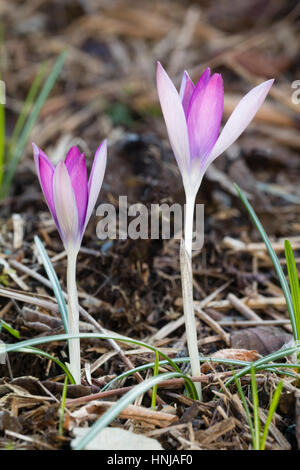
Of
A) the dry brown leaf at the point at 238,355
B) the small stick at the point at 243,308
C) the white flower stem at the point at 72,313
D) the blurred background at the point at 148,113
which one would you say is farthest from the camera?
the blurred background at the point at 148,113

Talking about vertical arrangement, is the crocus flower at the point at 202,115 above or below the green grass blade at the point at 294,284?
above

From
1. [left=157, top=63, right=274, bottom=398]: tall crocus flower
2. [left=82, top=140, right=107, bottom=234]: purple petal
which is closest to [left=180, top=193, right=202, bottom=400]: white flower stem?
[left=157, top=63, right=274, bottom=398]: tall crocus flower

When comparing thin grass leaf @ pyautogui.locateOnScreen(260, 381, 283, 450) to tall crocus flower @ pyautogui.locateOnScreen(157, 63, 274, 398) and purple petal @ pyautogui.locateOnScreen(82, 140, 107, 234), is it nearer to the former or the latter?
tall crocus flower @ pyautogui.locateOnScreen(157, 63, 274, 398)

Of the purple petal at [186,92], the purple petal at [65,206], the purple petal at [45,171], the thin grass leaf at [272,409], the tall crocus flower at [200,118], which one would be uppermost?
the purple petal at [186,92]

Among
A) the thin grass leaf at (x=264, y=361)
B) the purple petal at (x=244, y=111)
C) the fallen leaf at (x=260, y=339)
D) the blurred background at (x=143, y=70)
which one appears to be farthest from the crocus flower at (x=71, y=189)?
the blurred background at (x=143, y=70)

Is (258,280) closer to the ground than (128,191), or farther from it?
closer to the ground

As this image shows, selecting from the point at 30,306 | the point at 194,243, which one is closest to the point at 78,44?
the point at 194,243

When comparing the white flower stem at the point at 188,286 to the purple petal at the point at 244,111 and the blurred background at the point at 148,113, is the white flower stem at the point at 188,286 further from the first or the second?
the blurred background at the point at 148,113
